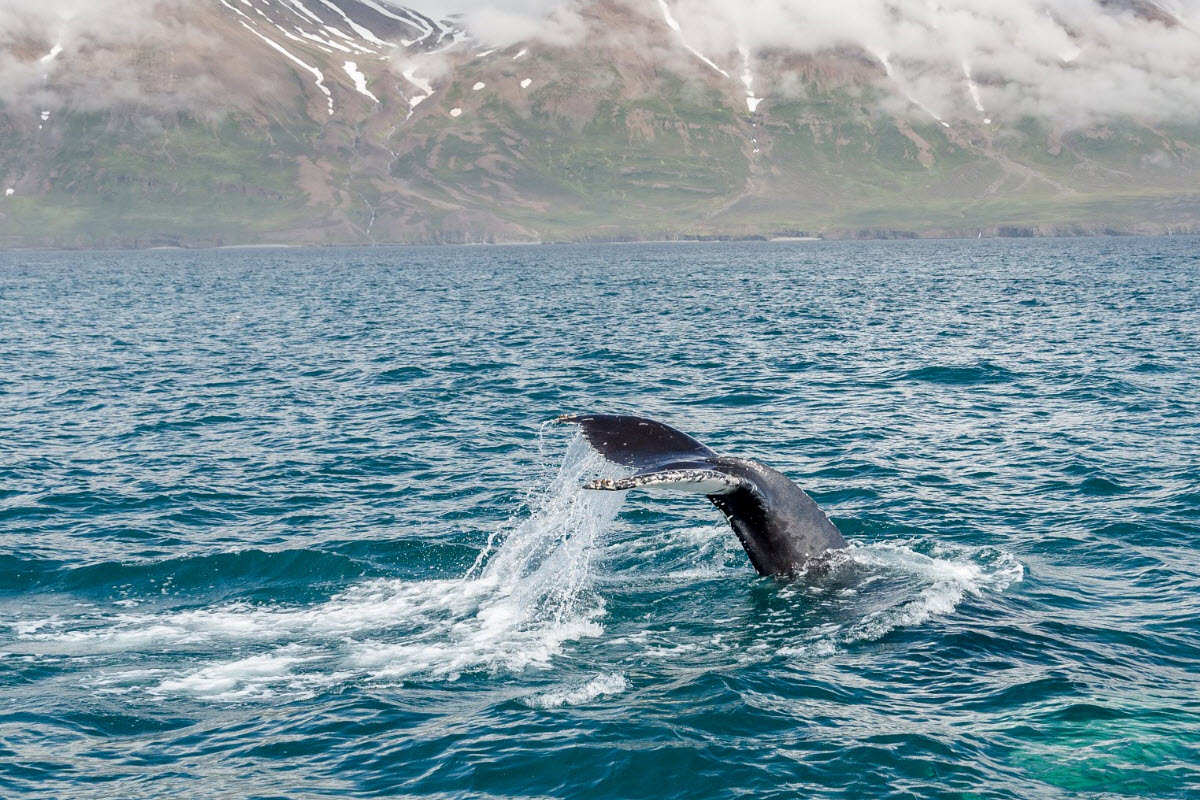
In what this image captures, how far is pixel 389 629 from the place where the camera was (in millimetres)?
15953

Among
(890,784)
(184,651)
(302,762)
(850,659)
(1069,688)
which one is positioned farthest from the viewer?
(184,651)

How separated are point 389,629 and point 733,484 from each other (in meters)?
5.84

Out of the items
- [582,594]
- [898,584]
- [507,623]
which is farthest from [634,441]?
[898,584]

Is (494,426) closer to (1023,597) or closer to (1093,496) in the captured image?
(1093,496)

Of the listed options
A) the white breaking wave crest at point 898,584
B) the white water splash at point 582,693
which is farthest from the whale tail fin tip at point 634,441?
the white breaking wave crest at point 898,584

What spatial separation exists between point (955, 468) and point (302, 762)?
17.4m

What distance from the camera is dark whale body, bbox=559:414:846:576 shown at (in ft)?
41.3

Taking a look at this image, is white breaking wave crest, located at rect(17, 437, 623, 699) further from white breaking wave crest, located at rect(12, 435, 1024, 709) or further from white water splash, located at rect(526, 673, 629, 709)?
white water splash, located at rect(526, 673, 629, 709)

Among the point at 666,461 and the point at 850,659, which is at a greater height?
the point at 666,461

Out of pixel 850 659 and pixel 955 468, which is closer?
pixel 850 659

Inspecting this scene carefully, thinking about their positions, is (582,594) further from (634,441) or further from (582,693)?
(634,441)

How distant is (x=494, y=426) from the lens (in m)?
31.7

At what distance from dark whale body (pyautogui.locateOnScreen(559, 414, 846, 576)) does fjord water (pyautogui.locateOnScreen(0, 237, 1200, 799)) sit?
542 mm

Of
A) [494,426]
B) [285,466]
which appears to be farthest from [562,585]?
[494,426]
